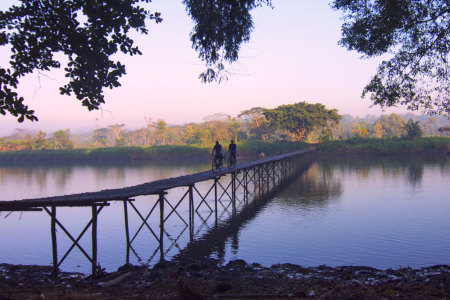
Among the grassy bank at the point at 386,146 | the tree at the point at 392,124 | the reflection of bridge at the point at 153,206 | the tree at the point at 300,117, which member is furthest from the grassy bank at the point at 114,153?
the tree at the point at 392,124

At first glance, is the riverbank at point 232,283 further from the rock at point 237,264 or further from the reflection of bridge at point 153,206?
the reflection of bridge at point 153,206

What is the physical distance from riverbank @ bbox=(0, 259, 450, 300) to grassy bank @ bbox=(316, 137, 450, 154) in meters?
56.4

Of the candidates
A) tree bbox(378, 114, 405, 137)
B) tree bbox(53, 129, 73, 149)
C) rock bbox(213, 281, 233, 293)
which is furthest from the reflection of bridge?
tree bbox(378, 114, 405, 137)

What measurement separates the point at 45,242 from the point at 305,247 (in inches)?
370

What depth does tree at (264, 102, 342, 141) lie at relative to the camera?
65.4 m

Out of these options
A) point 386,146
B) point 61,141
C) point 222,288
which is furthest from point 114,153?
point 222,288

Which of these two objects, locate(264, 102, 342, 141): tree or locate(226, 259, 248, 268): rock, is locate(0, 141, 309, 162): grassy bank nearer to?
locate(264, 102, 342, 141): tree

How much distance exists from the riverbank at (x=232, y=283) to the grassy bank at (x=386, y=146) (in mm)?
56385

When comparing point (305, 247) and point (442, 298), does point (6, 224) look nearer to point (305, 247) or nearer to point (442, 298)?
point (305, 247)

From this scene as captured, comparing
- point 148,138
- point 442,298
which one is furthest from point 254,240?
point 148,138

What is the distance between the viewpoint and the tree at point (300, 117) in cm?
6544

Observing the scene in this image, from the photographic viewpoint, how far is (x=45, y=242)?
43.5 ft

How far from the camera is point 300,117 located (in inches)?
2559

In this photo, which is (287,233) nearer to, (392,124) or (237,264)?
(237,264)
